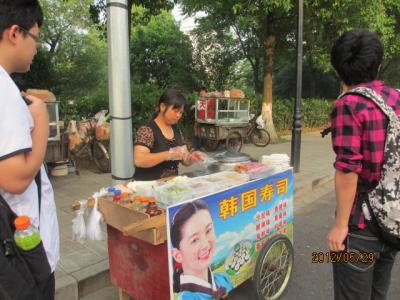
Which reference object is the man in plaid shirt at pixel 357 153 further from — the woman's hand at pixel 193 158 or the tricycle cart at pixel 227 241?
the woman's hand at pixel 193 158

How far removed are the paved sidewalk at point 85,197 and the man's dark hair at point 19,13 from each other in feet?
7.05

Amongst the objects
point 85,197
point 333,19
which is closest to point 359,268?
point 85,197

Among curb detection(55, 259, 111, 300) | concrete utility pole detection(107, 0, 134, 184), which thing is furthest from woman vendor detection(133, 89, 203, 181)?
curb detection(55, 259, 111, 300)

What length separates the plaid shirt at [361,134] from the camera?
5.02 ft

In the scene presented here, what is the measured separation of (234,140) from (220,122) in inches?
31.8

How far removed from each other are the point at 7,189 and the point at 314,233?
3.85 metres

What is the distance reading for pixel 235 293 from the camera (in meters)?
2.95

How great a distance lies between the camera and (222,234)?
2.30 meters

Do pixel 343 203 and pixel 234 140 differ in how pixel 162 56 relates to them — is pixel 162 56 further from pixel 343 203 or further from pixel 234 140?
pixel 343 203

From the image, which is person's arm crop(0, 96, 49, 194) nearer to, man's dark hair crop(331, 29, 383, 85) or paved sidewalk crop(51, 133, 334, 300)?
man's dark hair crop(331, 29, 383, 85)

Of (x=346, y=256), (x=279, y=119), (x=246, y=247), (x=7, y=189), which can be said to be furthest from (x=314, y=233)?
(x=279, y=119)

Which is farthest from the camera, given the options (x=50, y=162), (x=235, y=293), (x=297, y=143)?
(x=297, y=143)

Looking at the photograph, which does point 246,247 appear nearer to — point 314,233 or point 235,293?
point 235,293

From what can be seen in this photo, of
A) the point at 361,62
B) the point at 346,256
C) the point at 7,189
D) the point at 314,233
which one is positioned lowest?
the point at 314,233
